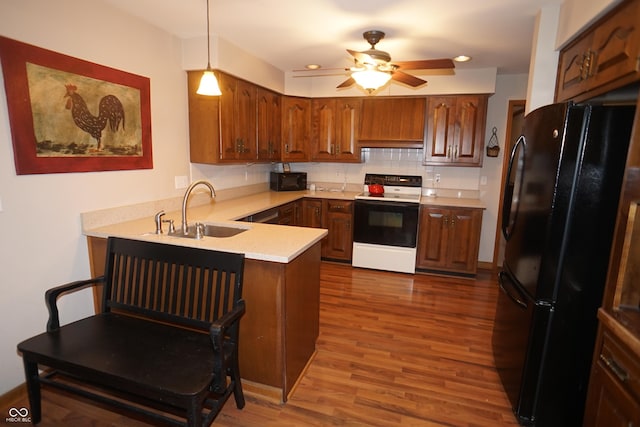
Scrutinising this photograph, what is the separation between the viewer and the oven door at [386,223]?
4082 millimetres

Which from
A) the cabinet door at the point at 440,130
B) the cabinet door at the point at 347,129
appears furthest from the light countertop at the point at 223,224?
the cabinet door at the point at 440,130

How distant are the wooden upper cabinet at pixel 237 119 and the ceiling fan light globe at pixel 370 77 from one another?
1264mm

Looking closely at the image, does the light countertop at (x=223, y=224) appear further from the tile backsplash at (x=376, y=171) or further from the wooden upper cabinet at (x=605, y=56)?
the wooden upper cabinet at (x=605, y=56)

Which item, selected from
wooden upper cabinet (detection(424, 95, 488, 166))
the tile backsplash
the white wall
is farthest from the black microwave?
the white wall

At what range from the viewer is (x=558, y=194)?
1.63m

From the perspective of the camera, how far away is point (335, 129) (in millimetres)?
4539

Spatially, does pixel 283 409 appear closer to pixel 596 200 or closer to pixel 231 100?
pixel 596 200

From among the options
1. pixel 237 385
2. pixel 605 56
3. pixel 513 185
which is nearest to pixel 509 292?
pixel 513 185

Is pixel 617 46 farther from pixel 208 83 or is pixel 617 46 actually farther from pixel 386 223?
pixel 386 223

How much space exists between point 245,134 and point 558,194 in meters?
2.80

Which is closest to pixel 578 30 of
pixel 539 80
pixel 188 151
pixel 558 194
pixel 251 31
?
pixel 539 80

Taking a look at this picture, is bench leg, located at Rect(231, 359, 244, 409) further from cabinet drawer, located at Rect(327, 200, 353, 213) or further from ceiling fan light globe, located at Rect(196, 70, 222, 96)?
cabinet drawer, located at Rect(327, 200, 353, 213)

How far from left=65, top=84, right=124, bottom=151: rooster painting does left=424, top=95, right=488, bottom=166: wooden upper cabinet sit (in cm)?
327

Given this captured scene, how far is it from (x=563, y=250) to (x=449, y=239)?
95.7 inches
